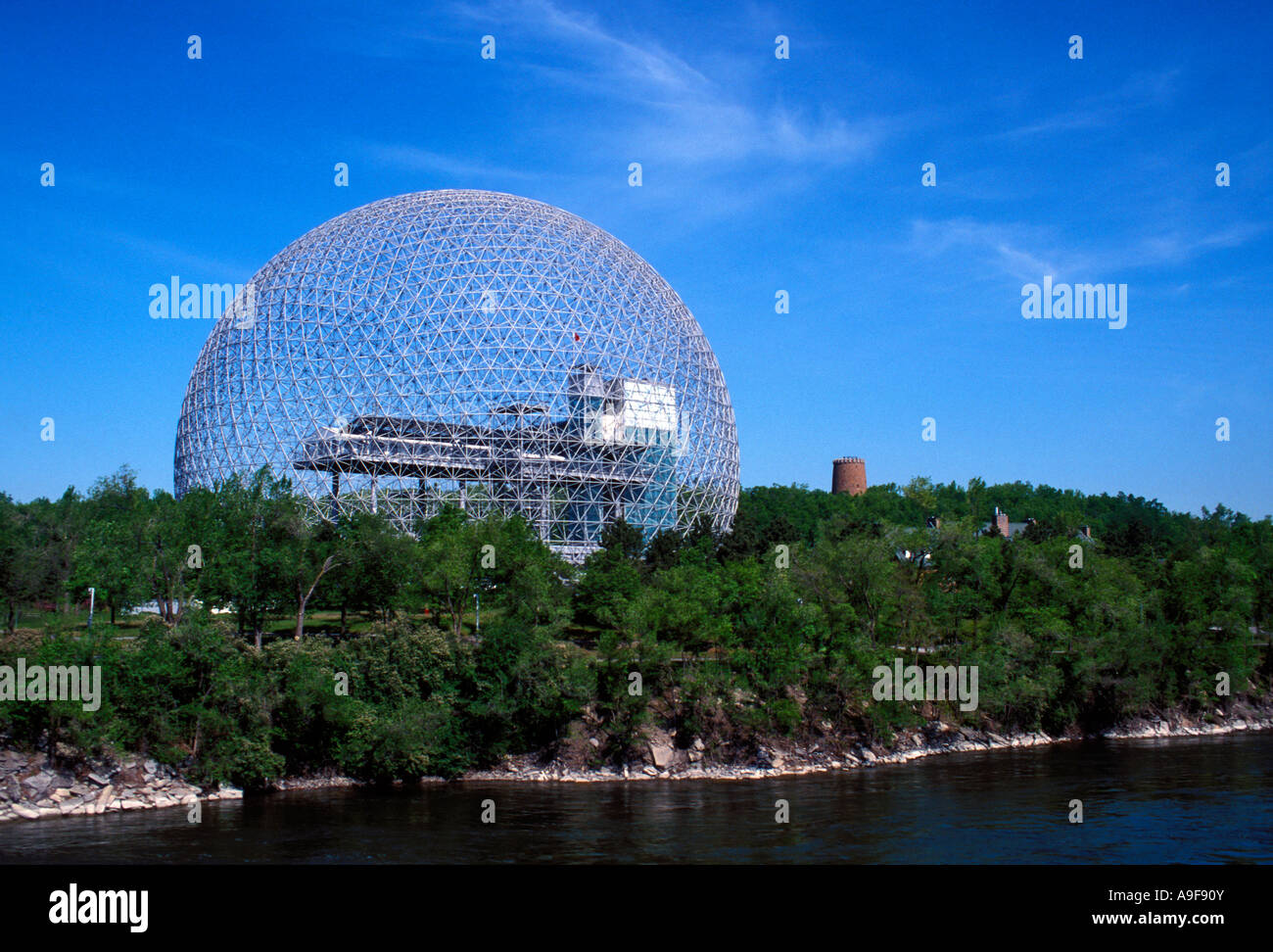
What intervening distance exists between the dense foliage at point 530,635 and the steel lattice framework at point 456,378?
17.3 ft

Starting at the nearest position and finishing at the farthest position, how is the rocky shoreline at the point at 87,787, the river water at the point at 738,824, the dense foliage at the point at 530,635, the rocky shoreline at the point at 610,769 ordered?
the river water at the point at 738,824, the rocky shoreline at the point at 87,787, the rocky shoreline at the point at 610,769, the dense foliage at the point at 530,635

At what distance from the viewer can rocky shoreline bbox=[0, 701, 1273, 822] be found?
24.7 meters

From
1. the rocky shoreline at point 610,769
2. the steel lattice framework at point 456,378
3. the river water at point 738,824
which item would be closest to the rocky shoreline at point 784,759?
the rocky shoreline at point 610,769

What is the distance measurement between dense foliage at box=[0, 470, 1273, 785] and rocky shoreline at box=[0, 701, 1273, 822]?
54 cm

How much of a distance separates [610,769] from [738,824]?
827 centimetres

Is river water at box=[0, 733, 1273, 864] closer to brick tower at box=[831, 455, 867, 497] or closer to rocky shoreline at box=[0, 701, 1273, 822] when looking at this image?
rocky shoreline at box=[0, 701, 1273, 822]

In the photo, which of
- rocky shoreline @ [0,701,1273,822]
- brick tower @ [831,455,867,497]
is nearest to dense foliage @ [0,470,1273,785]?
rocky shoreline @ [0,701,1273,822]

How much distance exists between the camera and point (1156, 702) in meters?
41.2

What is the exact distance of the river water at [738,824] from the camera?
1991cm

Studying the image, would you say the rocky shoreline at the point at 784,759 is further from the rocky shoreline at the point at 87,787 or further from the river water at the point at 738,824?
the rocky shoreline at the point at 87,787

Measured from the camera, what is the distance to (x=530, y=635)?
104 ft
